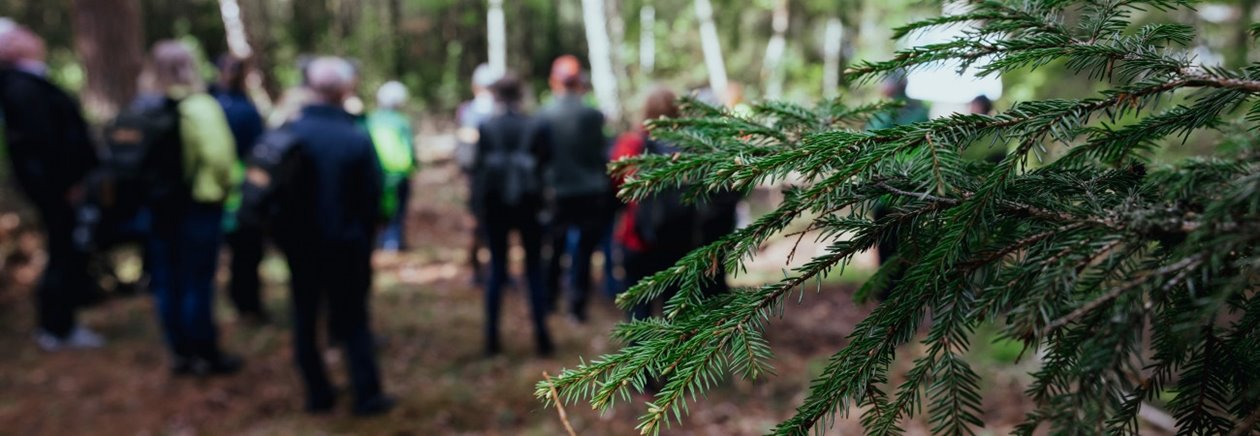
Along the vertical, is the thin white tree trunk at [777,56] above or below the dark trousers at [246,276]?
above

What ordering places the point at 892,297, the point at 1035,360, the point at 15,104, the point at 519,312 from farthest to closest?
the point at 519,312, the point at 1035,360, the point at 15,104, the point at 892,297

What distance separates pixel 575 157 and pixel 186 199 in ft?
8.14

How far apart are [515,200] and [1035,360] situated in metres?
3.99

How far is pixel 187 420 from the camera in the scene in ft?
13.6

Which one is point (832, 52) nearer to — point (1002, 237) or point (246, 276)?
point (246, 276)

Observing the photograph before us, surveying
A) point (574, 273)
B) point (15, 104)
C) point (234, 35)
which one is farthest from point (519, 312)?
point (234, 35)

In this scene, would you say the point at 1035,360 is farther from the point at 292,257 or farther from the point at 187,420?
the point at 187,420

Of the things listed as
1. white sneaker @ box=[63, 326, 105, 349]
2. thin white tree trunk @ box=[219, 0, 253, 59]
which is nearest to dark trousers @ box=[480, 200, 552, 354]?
white sneaker @ box=[63, 326, 105, 349]

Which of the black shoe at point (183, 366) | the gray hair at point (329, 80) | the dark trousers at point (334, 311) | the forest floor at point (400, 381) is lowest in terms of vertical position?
the forest floor at point (400, 381)

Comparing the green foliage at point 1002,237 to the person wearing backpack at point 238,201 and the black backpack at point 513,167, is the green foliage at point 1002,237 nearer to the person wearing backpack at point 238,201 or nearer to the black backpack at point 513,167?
the black backpack at point 513,167

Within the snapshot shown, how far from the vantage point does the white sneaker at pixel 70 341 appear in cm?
513

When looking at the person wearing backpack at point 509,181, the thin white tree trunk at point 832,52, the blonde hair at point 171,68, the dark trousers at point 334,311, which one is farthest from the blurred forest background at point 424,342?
the blonde hair at point 171,68

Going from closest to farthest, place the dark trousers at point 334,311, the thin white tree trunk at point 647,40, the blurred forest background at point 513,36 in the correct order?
1. the dark trousers at point 334,311
2. the blurred forest background at point 513,36
3. the thin white tree trunk at point 647,40

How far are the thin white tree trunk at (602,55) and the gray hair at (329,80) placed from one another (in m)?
5.61
